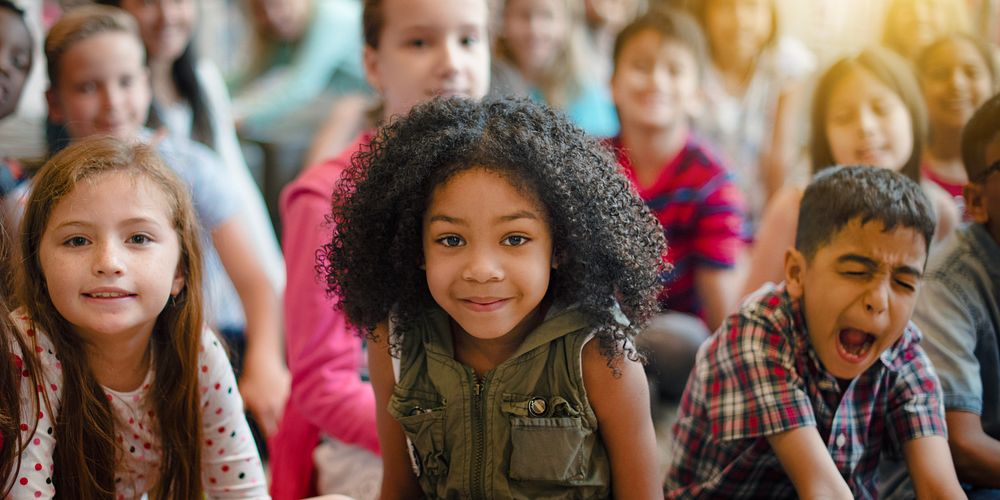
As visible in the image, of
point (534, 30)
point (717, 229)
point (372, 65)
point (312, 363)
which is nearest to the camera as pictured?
point (312, 363)

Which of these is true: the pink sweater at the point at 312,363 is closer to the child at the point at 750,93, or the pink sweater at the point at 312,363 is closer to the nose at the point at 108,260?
the nose at the point at 108,260

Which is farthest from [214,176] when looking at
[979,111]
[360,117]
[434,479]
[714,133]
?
[714,133]

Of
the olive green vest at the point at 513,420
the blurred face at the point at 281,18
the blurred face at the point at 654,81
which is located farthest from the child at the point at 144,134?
the blurred face at the point at 281,18

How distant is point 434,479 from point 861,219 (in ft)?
2.00

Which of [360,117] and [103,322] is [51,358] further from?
[360,117]

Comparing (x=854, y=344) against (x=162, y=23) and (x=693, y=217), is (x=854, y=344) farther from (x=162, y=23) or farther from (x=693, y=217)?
(x=162, y=23)

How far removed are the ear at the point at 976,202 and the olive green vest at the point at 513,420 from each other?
0.64 m

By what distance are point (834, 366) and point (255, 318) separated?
3.41 feet

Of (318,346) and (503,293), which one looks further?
(318,346)

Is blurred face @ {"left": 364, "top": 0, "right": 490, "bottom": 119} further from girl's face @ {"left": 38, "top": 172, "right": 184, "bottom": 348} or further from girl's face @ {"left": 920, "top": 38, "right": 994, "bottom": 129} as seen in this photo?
girl's face @ {"left": 920, "top": 38, "right": 994, "bottom": 129}

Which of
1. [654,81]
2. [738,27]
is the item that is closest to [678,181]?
[654,81]

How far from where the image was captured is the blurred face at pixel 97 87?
60.0 inches

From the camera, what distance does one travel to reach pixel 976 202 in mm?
1262

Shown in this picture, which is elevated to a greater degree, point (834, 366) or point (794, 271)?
point (794, 271)
